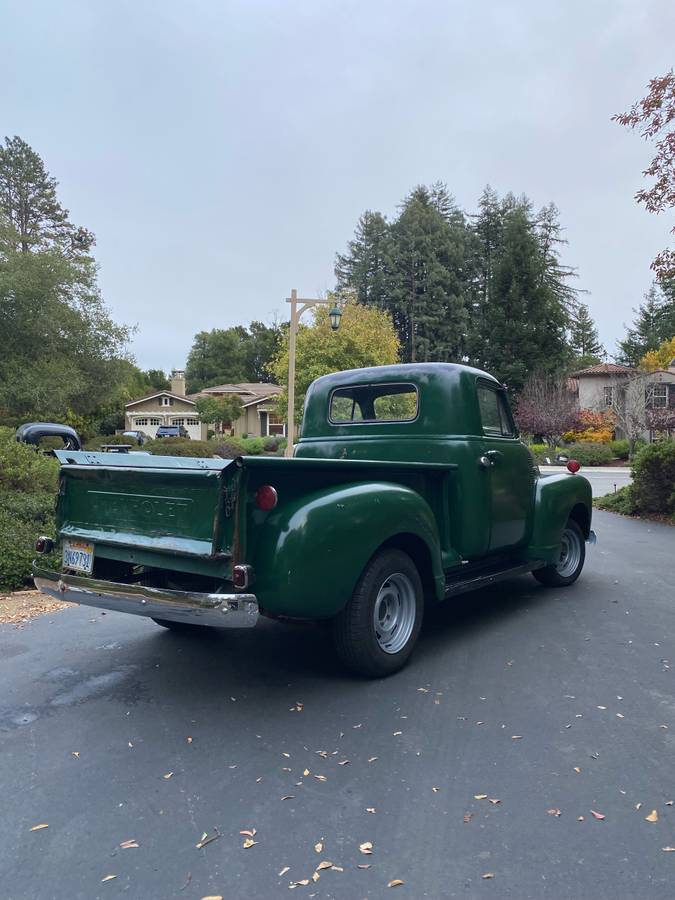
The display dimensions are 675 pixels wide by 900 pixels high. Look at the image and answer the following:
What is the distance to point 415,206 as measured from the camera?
5697 centimetres

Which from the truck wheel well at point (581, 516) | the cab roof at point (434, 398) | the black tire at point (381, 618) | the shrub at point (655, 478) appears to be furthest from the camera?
the shrub at point (655, 478)

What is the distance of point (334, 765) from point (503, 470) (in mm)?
2953

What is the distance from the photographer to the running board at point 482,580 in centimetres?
473

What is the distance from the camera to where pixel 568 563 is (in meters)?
6.79

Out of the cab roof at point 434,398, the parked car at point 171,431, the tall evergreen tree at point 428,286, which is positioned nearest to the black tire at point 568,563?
the cab roof at point 434,398

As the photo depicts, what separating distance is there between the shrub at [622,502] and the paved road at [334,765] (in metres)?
9.15

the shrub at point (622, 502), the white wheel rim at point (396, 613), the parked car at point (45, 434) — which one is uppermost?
the parked car at point (45, 434)

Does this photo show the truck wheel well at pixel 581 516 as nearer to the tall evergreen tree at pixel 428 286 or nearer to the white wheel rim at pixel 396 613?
the white wheel rim at pixel 396 613

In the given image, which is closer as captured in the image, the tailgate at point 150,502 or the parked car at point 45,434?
the tailgate at point 150,502

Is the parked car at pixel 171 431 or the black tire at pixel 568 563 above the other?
the parked car at pixel 171 431

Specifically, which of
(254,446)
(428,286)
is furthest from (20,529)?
(428,286)

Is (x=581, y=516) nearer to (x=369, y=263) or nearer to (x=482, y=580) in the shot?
(x=482, y=580)

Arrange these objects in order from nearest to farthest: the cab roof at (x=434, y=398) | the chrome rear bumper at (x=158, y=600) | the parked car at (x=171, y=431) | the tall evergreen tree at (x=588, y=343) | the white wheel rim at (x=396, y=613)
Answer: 1. the chrome rear bumper at (x=158, y=600)
2. the white wheel rim at (x=396, y=613)
3. the cab roof at (x=434, y=398)
4. the parked car at (x=171, y=431)
5. the tall evergreen tree at (x=588, y=343)

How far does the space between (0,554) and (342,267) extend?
5734 centimetres
